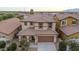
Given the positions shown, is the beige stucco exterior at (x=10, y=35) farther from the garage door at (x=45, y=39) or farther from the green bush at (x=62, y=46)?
the green bush at (x=62, y=46)

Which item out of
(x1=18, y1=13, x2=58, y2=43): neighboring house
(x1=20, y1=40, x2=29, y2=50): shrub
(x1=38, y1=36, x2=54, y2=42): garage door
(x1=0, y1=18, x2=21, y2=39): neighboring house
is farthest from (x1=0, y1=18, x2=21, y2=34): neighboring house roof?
(x1=38, y1=36, x2=54, y2=42): garage door

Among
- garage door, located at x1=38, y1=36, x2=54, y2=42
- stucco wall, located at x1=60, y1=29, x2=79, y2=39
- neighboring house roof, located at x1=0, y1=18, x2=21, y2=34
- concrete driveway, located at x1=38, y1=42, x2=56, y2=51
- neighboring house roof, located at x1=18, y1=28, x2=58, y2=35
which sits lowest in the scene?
concrete driveway, located at x1=38, y1=42, x2=56, y2=51

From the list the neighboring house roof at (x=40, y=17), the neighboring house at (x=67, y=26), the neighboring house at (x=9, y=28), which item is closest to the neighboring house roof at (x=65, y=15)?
the neighboring house at (x=67, y=26)

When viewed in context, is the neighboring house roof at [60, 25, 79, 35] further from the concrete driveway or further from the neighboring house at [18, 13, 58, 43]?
the concrete driveway

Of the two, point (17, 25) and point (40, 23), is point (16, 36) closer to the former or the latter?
point (17, 25)

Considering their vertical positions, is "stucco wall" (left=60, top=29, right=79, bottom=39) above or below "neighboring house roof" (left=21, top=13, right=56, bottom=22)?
below

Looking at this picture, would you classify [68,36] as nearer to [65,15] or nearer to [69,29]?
[69,29]

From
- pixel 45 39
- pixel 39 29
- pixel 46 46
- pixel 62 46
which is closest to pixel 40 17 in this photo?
pixel 39 29
